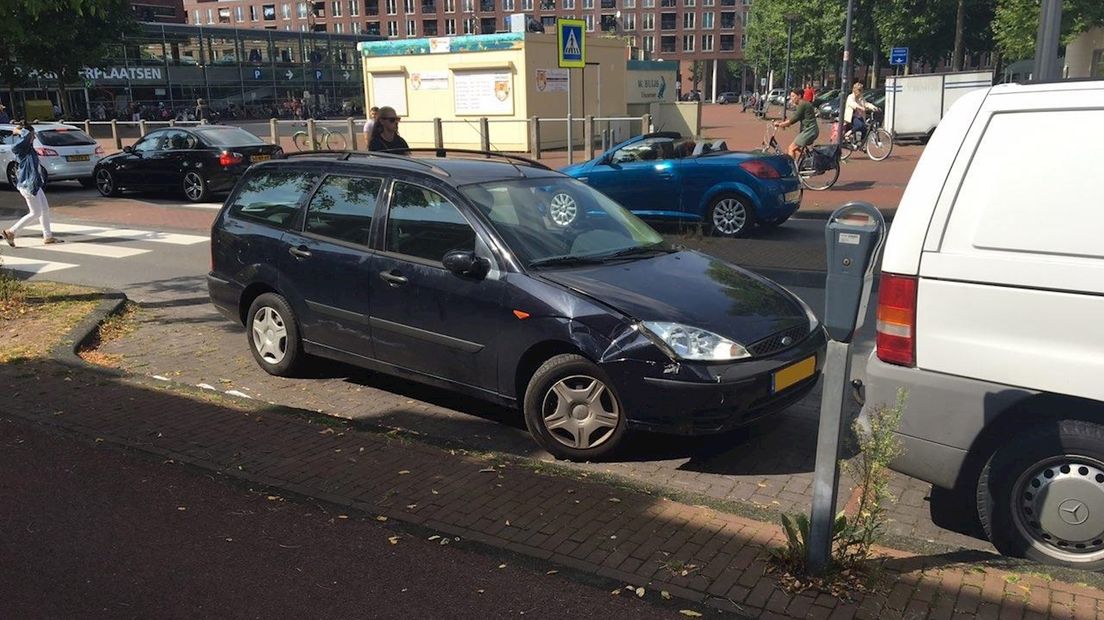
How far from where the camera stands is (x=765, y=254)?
35.0 ft

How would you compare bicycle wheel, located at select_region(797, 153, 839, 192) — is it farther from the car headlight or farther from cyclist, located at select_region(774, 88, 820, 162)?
the car headlight

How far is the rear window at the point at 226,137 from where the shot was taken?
1762cm

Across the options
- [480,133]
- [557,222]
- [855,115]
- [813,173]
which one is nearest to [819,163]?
[813,173]

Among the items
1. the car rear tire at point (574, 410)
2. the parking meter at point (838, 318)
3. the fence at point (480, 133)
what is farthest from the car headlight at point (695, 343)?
the fence at point (480, 133)

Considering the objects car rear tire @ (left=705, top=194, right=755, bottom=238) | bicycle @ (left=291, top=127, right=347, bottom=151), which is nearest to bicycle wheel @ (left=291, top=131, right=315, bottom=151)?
bicycle @ (left=291, top=127, right=347, bottom=151)

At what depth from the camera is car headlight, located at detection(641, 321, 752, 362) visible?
4480 millimetres

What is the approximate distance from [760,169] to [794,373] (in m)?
7.51

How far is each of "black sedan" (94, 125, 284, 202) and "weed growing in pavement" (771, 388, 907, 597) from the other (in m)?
15.4

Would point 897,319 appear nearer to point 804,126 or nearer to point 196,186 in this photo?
point 804,126

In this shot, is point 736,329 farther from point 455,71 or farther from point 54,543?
point 455,71

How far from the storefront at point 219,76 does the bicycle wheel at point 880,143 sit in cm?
4340

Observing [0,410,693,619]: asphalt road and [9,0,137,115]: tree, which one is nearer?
[0,410,693,619]: asphalt road

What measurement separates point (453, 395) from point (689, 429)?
2.14m

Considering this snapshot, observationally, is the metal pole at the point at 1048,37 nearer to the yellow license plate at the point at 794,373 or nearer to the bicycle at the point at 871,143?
the yellow license plate at the point at 794,373
